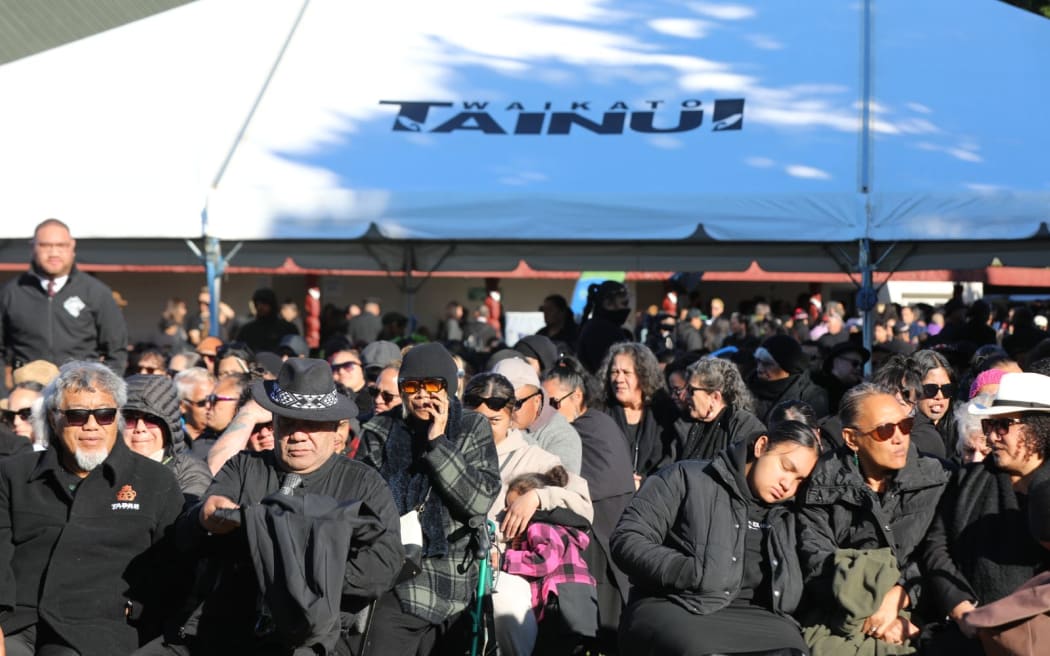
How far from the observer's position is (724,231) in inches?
419

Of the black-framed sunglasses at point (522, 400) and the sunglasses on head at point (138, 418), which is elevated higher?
the black-framed sunglasses at point (522, 400)

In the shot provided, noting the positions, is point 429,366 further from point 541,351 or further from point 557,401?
point 541,351

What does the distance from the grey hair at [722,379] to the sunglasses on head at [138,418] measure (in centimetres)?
295

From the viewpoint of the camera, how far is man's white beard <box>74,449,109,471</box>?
502 cm

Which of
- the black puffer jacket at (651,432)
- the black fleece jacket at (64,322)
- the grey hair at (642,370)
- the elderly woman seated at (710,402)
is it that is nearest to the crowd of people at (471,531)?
the elderly woman seated at (710,402)

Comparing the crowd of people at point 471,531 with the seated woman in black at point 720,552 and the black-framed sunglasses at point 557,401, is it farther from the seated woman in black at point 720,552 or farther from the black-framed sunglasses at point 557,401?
the black-framed sunglasses at point 557,401

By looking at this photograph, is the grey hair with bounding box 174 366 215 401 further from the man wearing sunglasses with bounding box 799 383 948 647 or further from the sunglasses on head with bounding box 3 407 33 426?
the man wearing sunglasses with bounding box 799 383 948 647

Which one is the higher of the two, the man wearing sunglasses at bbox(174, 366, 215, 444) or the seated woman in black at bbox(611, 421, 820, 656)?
the man wearing sunglasses at bbox(174, 366, 215, 444)

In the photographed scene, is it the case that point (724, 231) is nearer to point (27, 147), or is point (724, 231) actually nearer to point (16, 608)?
point (27, 147)

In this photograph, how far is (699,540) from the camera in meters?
5.08

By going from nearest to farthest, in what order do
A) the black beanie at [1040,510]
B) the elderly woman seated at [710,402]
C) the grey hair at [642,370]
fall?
the black beanie at [1040,510] → the elderly woman seated at [710,402] → the grey hair at [642,370]

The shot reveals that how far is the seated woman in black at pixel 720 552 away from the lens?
5039mm

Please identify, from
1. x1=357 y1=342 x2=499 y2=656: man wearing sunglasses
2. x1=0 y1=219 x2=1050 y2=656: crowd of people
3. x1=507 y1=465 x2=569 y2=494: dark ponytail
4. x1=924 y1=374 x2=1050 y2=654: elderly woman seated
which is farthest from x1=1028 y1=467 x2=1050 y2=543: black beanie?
x1=507 y1=465 x2=569 y2=494: dark ponytail

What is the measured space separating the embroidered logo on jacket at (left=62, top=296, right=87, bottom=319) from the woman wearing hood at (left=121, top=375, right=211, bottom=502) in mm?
3013
